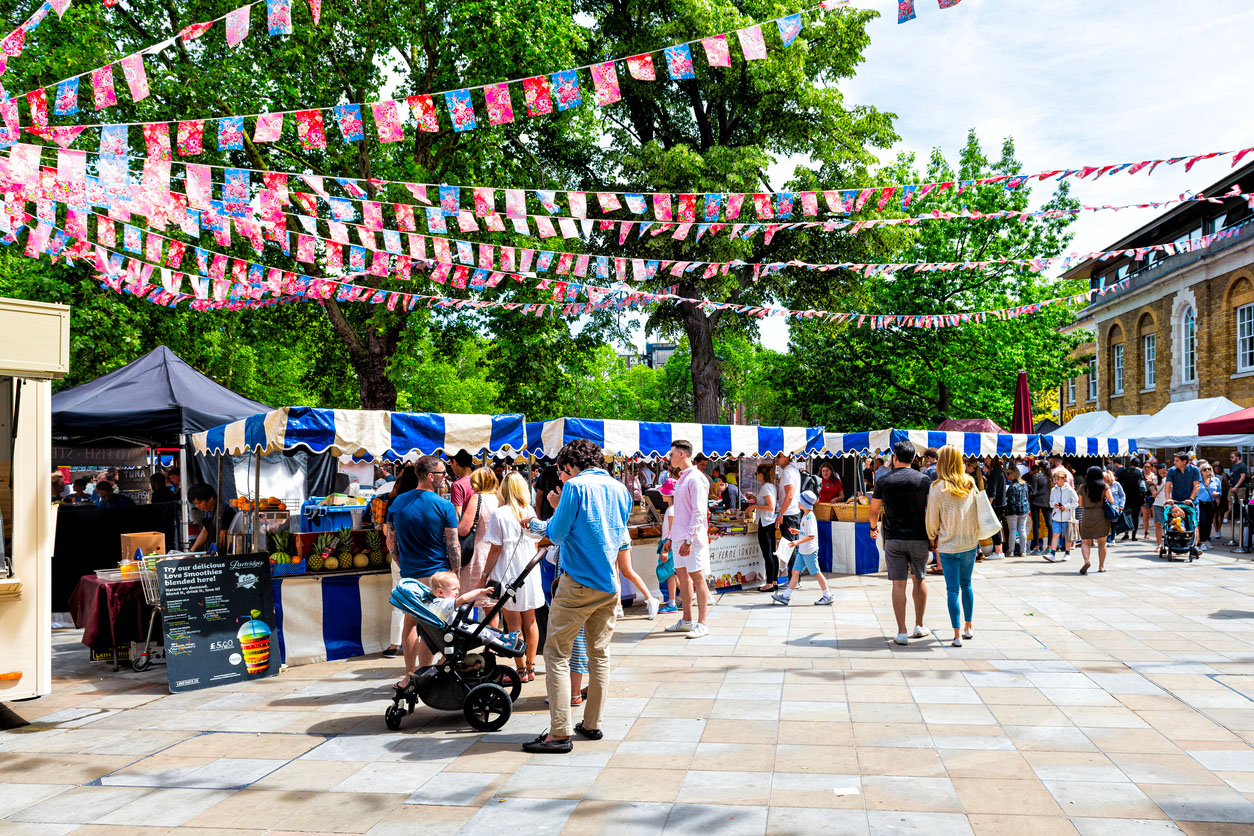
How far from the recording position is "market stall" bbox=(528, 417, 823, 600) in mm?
9789

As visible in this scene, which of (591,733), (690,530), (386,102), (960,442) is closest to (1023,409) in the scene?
(960,442)

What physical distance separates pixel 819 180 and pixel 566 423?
13.1 m

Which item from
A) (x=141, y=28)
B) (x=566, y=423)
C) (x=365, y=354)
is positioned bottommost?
(x=566, y=423)

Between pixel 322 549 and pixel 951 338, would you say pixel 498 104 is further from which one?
pixel 951 338

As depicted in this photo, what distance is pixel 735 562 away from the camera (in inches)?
472

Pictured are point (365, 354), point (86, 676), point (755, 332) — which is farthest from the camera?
point (755, 332)

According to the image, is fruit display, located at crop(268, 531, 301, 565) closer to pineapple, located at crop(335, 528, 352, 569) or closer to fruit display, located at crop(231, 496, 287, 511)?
pineapple, located at crop(335, 528, 352, 569)

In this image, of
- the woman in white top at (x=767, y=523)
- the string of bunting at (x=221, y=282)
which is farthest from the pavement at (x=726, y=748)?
the string of bunting at (x=221, y=282)

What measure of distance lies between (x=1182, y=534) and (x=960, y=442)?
389cm

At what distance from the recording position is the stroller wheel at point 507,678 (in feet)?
19.2

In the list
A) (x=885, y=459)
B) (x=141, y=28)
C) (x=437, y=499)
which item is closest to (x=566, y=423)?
(x=437, y=499)

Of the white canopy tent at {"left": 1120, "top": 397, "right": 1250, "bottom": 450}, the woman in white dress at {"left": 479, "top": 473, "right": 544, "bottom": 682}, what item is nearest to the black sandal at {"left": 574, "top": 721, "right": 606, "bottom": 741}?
the woman in white dress at {"left": 479, "top": 473, "right": 544, "bottom": 682}

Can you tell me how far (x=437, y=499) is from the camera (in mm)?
6469

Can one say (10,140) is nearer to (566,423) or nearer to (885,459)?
(566,423)
